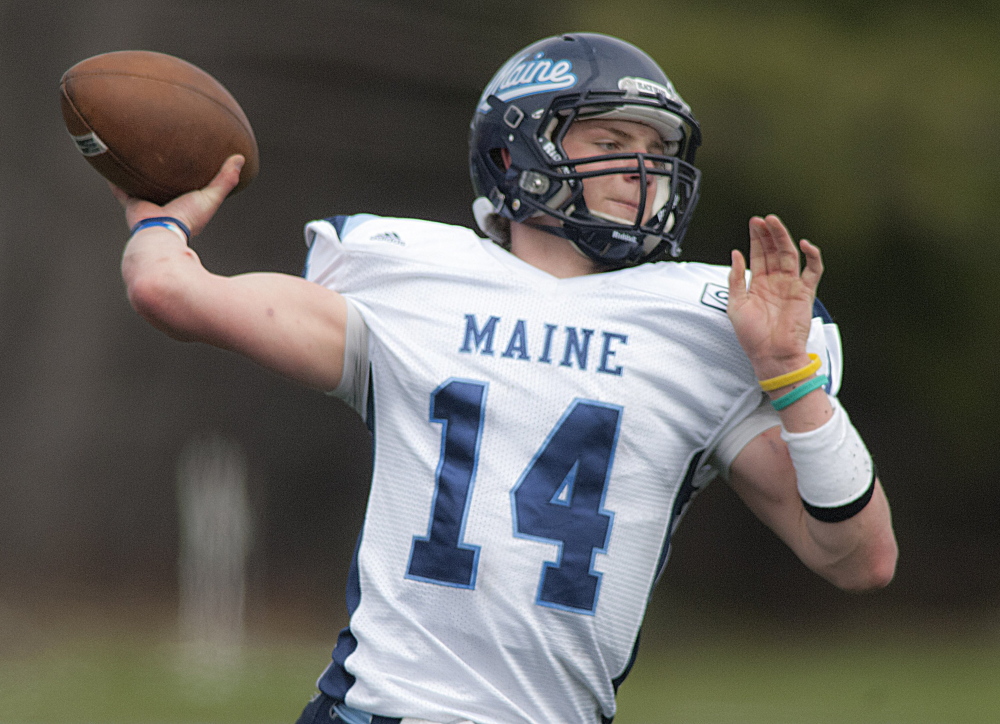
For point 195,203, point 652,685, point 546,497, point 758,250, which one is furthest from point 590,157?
point 652,685

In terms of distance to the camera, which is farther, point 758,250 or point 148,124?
point 148,124

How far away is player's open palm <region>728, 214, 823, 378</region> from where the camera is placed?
2.01 meters

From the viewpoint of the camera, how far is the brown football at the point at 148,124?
228cm

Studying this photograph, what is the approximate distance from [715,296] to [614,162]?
0.30 m

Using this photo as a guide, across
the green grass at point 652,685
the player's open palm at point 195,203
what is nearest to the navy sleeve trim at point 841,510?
the player's open palm at point 195,203

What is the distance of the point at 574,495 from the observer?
2020 mm

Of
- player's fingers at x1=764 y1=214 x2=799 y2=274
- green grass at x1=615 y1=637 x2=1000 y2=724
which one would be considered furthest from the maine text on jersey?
green grass at x1=615 y1=637 x2=1000 y2=724

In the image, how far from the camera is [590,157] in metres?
2.20

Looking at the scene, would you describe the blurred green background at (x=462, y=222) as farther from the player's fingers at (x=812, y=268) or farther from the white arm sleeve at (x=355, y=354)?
the player's fingers at (x=812, y=268)

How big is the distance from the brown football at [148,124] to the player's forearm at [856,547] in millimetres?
1222

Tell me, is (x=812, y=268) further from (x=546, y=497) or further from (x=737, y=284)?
(x=546, y=497)

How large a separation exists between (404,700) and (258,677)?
14.5ft

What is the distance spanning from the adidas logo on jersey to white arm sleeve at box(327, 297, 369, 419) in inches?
5.0

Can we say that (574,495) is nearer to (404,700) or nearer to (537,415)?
(537,415)
